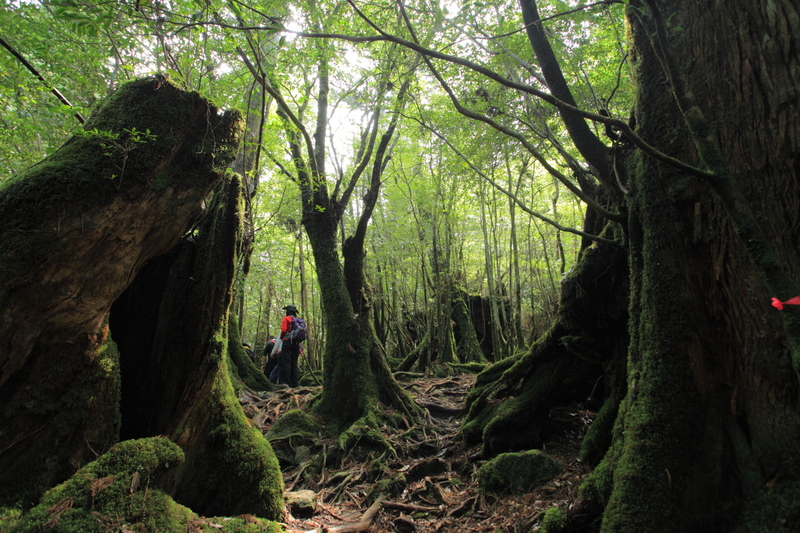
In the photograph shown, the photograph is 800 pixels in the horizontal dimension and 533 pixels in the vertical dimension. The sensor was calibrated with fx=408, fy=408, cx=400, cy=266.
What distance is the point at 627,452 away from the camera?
8.51 ft

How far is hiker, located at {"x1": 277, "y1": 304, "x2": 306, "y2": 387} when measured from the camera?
9312 millimetres

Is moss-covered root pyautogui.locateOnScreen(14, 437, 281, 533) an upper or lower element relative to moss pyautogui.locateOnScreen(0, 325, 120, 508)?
lower

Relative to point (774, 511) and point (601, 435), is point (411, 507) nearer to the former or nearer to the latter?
point (601, 435)

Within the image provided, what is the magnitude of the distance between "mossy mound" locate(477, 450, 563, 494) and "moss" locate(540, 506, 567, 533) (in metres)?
0.88

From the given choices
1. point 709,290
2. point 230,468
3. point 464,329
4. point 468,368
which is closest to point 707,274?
point 709,290

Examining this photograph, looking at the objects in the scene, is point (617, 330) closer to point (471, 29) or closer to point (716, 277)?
point (716, 277)

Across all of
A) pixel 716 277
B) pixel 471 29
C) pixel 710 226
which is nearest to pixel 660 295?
pixel 716 277

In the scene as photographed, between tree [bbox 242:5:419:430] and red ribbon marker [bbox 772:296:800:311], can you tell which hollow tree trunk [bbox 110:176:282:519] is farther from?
red ribbon marker [bbox 772:296:800:311]

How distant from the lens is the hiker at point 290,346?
9.31 metres

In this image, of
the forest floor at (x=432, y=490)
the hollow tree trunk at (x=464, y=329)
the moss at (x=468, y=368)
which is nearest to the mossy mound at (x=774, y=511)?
the forest floor at (x=432, y=490)

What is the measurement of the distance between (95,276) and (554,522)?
3505 millimetres

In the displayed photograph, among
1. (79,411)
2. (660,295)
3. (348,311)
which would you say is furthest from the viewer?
(348,311)

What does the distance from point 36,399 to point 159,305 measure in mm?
1112

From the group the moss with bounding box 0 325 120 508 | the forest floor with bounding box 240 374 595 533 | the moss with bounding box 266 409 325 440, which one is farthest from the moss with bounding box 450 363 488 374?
the moss with bounding box 0 325 120 508
